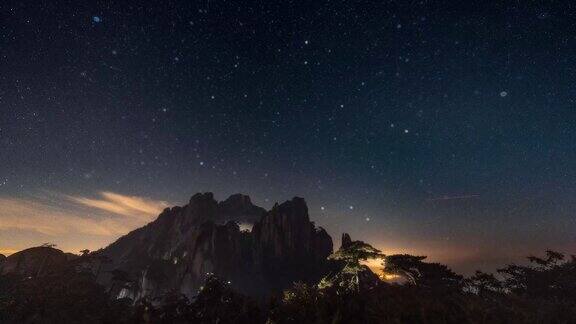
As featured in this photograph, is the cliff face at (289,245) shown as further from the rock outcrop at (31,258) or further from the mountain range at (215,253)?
the rock outcrop at (31,258)

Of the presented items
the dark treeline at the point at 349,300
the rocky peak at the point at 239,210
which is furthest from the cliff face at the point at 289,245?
the dark treeline at the point at 349,300

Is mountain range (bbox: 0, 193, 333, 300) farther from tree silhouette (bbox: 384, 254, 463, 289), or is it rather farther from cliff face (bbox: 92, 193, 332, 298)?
tree silhouette (bbox: 384, 254, 463, 289)

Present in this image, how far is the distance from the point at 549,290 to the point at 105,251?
419 feet

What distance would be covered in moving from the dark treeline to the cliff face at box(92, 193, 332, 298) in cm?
2800

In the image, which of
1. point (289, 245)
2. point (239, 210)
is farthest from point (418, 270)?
point (239, 210)

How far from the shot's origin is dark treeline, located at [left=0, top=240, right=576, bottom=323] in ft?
41.5

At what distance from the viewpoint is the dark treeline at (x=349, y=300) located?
41.5 feet

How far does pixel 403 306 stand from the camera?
44.5ft

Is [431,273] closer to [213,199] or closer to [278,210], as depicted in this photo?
[278,210]

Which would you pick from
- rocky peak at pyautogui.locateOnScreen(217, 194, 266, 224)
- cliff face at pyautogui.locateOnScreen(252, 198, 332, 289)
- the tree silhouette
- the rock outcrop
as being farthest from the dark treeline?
rocky peak at pyautogui.locateOnScreen(217, 194, 266, 224)

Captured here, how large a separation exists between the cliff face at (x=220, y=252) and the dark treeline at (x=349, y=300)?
2800cm

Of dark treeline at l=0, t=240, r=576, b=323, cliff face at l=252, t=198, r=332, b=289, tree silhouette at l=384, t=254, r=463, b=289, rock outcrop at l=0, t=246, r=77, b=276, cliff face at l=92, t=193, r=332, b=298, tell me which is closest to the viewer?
dark treeline at l=0, t=240, r=576, b=323

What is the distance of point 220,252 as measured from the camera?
252 feet

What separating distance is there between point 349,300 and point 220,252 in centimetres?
6803
